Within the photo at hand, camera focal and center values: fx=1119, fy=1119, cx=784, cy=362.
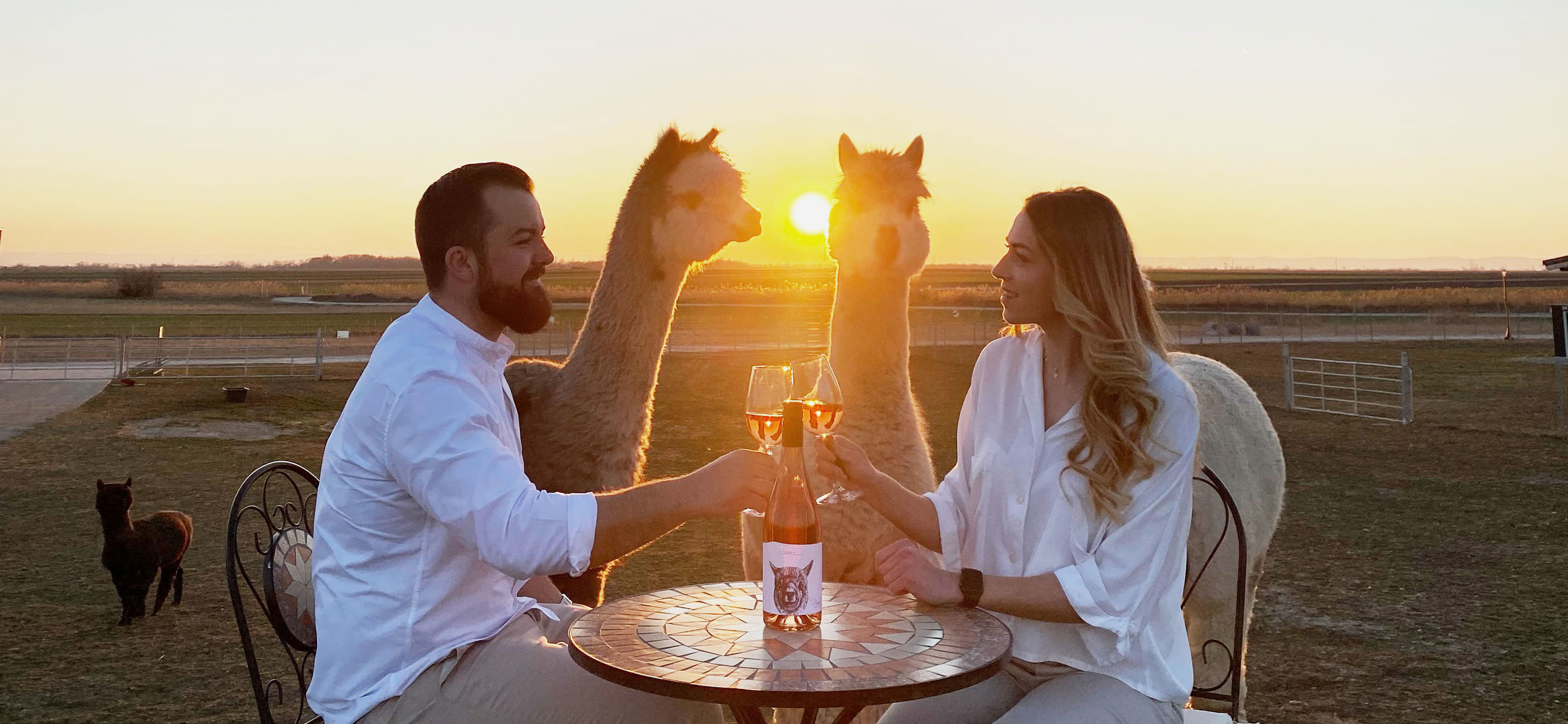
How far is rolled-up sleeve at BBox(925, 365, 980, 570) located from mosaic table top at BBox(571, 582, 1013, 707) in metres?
0.25

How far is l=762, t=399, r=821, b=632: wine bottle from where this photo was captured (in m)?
2.31

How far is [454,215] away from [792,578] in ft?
3.79

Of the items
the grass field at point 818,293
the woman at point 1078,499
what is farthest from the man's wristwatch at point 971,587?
the grass field at point 818,293

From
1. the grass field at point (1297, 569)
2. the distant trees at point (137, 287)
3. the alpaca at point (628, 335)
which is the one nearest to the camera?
the alpaca at point (628, 335)

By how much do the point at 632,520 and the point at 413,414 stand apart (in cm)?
51

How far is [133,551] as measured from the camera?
662 centimetres

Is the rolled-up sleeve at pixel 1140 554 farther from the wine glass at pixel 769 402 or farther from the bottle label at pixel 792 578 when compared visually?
the wine glass at pixel 769 402

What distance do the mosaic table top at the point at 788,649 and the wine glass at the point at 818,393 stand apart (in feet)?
1.07

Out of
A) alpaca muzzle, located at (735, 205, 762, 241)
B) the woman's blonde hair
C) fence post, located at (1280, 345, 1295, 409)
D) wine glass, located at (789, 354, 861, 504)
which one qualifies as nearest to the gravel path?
alpaca muzzle, located at (735, 205, 762, 241)

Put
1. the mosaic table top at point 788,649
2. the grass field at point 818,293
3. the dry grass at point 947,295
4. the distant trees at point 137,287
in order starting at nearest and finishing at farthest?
1. the mosaic table top at point 788,649
2. the dry grass at point 947,295
3. the grass field at point 818,293
4. the distant trees at point 137,287

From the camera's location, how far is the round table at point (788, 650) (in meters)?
2.00

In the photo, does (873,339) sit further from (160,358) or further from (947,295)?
(947,295)

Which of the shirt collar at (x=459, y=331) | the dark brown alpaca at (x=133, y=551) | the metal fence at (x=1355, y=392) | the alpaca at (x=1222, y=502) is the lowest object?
the metal fence at (x=1355, y=392)

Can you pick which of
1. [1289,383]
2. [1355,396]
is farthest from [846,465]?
[1289,383]
